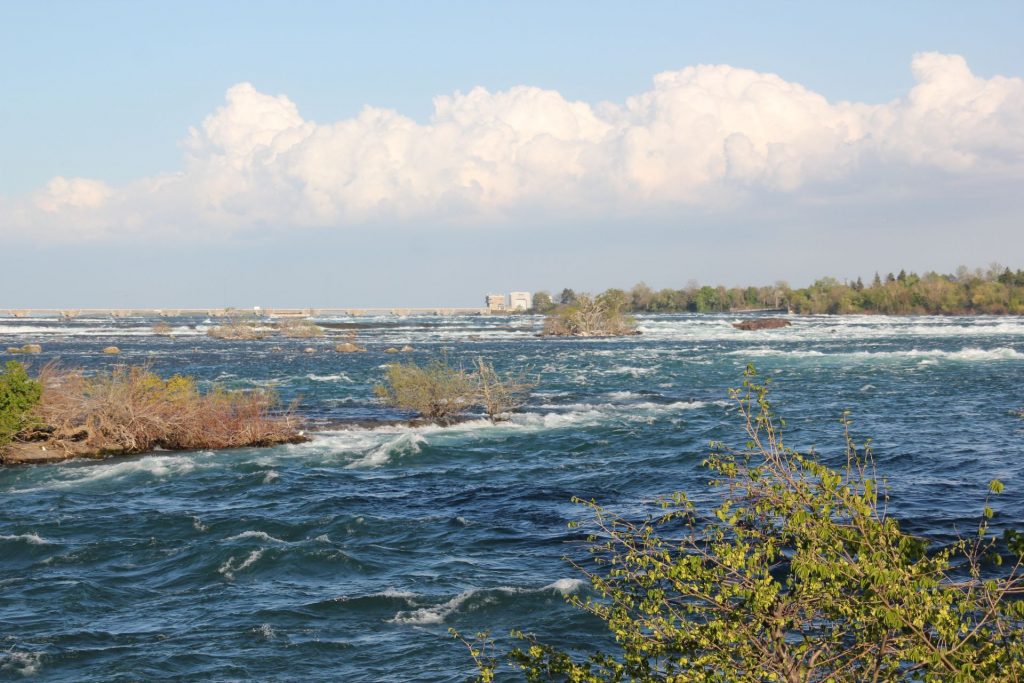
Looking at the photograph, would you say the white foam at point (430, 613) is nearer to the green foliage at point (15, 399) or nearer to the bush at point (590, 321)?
the green foliage at point (15, 399)

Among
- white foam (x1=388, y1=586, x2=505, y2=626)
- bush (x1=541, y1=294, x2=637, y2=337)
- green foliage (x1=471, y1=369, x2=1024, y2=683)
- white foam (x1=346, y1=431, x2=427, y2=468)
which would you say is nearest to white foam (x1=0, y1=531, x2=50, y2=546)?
white foam (x1=388, y1=586, x2=505, y2=626)

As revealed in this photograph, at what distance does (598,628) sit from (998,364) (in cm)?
4922

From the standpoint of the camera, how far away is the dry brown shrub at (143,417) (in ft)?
90.9

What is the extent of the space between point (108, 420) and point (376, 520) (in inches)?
454

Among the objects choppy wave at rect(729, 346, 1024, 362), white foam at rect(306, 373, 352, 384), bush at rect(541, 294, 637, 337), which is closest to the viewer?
white foam at rect(306, 373, 352, 384)

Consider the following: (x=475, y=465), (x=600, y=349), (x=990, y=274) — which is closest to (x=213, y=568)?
(x=475, y=465)

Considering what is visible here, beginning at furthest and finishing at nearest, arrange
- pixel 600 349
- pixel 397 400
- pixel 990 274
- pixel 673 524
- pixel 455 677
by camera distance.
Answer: pixel 990 274 → pixel 600 349 → pixel 397 400 → pixel 673 524 → pixel 455 677

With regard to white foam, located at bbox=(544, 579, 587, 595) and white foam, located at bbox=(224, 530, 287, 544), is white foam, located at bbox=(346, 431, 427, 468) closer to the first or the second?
white foam, located at bbox=(224, 530, 287, 544)

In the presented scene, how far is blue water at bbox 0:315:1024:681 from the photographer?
44.2ft

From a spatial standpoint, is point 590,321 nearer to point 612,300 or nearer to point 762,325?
point 612,300

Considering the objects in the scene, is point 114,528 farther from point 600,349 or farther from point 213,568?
point 600,349

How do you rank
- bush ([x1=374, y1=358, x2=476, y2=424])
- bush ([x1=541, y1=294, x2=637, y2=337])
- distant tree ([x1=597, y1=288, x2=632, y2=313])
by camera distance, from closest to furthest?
1. bush ([x1=374, y1=358, x2=476, y2=424])
2. bush ([x1=541, y1=294, x2=637, y2=337])
3. distant tree ([x1=597, y1=288, x2=632, y2=313])

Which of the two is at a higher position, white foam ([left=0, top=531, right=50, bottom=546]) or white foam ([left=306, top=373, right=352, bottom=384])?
white foam ([left=306, top=373, right=352, bottom=384])

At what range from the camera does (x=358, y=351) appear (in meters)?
79.9
